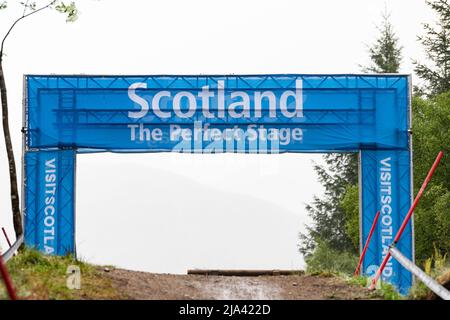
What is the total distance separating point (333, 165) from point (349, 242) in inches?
181

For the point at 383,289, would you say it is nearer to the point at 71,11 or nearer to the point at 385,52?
the point at 71,11

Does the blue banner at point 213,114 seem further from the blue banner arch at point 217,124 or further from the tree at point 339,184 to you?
the tree at point 339,184

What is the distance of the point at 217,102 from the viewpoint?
20.5 meters

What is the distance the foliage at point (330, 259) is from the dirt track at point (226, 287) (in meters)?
20.6

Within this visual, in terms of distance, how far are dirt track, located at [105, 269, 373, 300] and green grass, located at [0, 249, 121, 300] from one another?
34 centimetres

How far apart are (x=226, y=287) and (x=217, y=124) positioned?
6.50 meters

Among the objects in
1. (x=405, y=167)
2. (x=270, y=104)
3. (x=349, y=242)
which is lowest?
(x=349, y=242)

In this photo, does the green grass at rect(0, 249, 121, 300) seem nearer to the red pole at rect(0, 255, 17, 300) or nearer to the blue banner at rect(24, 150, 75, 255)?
the red pole at rect(0, 255, 17, 300)

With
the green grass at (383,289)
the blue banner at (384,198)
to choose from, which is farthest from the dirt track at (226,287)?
the blue banner at (384,198)

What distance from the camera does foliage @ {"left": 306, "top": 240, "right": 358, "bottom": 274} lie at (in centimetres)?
3772

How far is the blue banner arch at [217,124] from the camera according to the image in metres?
20.5
